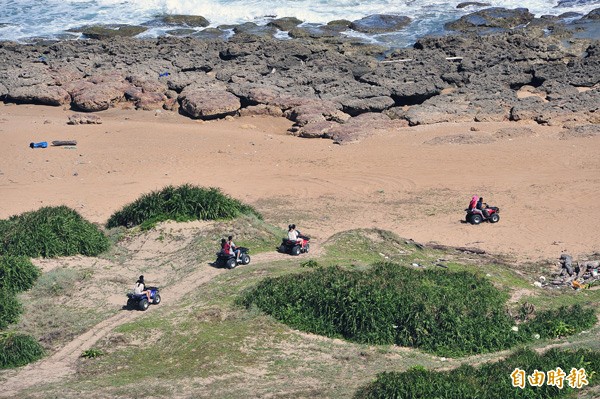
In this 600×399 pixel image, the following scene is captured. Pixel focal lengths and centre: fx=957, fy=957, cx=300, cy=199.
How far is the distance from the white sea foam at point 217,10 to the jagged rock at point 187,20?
0.62m

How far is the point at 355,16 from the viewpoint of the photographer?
53000 millimetres

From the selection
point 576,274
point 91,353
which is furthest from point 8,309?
point 576,274

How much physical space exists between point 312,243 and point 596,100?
54.0ft

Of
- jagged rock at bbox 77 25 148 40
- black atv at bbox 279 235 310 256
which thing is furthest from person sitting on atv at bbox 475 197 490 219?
jagged rock at bbox 77 25 148 40

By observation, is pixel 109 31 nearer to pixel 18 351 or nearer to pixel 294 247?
pixel 294 247

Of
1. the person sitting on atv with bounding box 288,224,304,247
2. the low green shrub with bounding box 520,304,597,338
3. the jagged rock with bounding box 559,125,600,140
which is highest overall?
the person sitting on atv with bounding box 288,224,304,247

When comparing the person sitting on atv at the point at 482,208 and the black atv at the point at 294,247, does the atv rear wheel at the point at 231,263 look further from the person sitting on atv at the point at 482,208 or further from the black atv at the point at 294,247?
the person sitting on atv at the point at 482,208

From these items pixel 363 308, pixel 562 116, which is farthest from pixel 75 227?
pixel 562 116

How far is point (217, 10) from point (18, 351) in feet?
134

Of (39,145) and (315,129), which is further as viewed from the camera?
(315,129)

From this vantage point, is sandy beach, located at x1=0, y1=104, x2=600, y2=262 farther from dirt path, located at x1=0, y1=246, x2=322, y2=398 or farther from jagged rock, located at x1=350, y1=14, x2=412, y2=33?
jagged rock, located at x1=350, y1=14, x2=412, y2=33

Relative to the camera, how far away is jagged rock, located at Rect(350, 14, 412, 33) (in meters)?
49.7

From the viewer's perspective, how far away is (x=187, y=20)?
52.5m

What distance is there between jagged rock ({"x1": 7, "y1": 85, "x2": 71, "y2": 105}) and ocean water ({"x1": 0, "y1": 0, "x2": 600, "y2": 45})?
12.0 m
